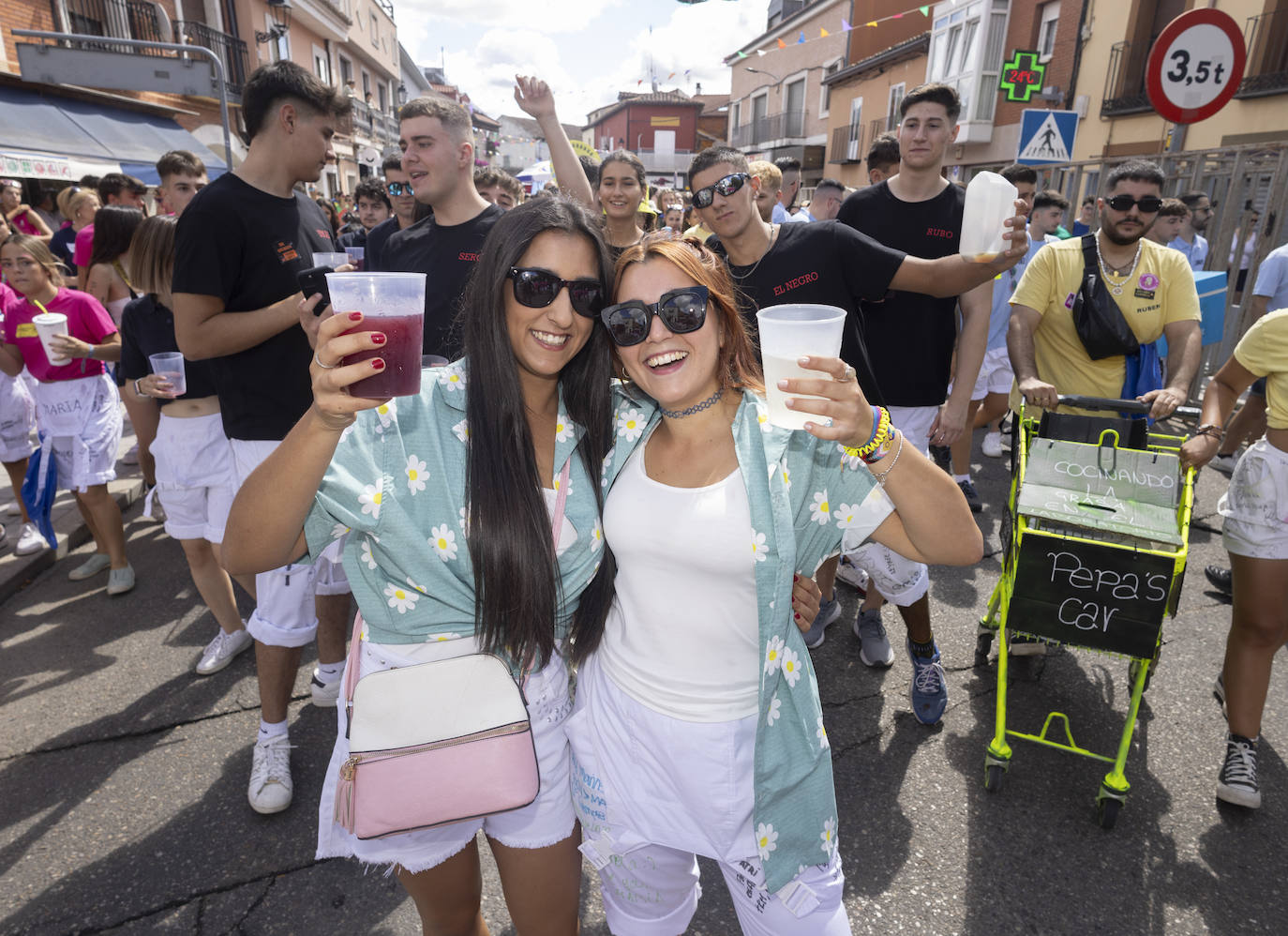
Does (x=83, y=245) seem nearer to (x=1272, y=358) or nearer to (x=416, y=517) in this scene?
(x=416, y=517)

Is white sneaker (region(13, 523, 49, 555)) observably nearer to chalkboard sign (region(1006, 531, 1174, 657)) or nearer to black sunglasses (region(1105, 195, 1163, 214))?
chalkboard sign (region(1006, 531, 1174, 657))

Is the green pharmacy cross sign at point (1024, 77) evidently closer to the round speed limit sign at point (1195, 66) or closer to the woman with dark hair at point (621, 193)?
the round speed limit sign at point (1195, 66)

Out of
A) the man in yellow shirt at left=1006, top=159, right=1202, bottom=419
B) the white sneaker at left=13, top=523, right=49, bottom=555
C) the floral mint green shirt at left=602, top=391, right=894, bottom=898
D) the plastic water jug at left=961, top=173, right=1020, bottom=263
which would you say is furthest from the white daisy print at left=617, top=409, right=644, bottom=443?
the white sneaker at left=13, top=523, right=49, bottom=555

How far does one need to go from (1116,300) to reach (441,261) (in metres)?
3.20

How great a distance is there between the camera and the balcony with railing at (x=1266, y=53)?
39.2 feet

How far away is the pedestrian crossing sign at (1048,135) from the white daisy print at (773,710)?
856cm

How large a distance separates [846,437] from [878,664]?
2.71 m

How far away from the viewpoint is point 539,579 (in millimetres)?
1654

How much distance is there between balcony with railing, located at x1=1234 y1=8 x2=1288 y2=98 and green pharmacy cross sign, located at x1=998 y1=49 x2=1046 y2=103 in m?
3.90

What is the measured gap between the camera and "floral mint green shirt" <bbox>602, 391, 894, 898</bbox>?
5.06 feet

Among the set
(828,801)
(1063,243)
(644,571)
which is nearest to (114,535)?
(644,571)

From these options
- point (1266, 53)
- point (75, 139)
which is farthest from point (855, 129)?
point (75, 139)

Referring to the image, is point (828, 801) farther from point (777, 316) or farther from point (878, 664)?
point (878, 664)

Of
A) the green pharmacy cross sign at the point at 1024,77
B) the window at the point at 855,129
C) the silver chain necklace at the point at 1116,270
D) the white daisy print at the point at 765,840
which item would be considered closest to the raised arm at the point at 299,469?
the white daisy print at the point at 765,840
